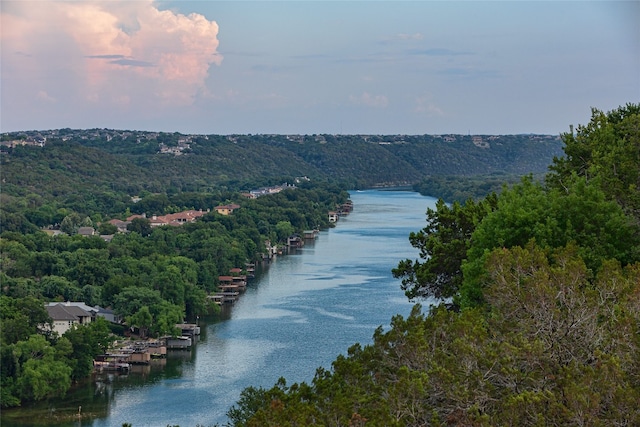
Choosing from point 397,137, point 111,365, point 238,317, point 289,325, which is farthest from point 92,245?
point 397,137

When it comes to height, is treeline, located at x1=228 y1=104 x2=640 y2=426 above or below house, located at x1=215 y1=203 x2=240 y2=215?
above

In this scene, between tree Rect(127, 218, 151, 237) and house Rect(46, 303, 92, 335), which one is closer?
house Rect(46, 303, 92, 335)

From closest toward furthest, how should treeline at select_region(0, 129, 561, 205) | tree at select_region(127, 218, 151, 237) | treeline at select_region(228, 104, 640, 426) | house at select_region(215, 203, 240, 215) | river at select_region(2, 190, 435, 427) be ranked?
treeline at select_region(228, 104, 640, 426) < river at select_region(2, 190, 435, 427) < tree at select_region(127, 218, 151, 237) < house at select_region(215, 203, 240, 215) < treeline at select_region(0, 129, 561, 205)

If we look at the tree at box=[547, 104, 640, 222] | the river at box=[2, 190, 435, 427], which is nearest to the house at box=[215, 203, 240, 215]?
the river at box=[2, 190, 435, 427]

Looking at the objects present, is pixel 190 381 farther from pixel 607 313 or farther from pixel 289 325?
pixel 607 313

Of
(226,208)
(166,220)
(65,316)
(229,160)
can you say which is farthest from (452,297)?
(229,160)

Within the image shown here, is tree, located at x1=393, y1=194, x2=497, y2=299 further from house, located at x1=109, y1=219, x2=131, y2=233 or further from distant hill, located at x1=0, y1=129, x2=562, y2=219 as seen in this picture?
distant hill, located at x1=0, y1=129, x2=562, y2=219
